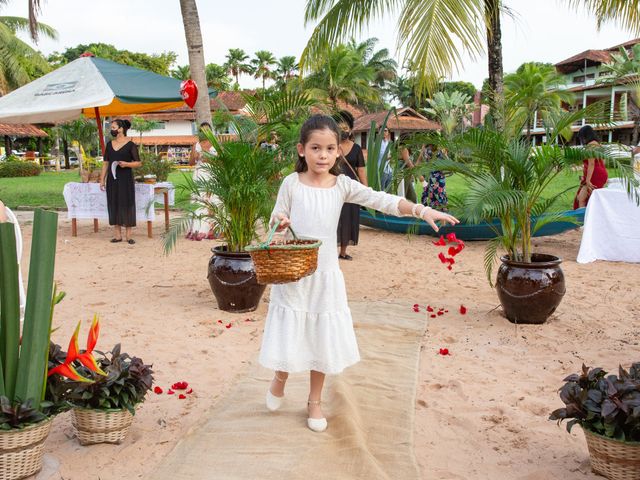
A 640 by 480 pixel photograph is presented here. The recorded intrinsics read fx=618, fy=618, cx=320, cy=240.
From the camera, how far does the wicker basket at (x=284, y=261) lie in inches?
114

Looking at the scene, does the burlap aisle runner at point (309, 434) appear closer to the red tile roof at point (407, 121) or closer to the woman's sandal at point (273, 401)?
the woman's sandal at point (273, 401)

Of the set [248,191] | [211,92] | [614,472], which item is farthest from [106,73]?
[614,472]

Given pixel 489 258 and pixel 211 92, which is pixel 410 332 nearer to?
pixel 489 258

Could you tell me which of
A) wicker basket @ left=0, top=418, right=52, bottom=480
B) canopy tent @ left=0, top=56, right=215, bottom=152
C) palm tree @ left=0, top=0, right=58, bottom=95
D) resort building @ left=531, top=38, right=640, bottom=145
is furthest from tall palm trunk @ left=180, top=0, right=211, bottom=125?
resort building @ left=531, top=38, right=640, bottom=145

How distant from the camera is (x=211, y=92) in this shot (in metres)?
10.5

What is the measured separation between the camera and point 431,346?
4836 millimetres

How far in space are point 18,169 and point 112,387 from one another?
30.4m

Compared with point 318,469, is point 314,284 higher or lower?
higher

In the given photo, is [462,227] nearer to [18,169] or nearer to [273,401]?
[273,401]

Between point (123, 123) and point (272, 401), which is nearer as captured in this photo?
point (272, 401)

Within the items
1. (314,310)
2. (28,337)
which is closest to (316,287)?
(314,310)

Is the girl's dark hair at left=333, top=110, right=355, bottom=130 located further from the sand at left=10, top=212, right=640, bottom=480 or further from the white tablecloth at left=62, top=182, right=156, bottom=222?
the white tablecloth at left=62, top=182, right=156, bottom=222

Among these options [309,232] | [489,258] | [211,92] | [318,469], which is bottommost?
[318,469]

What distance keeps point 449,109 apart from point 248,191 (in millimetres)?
32069
